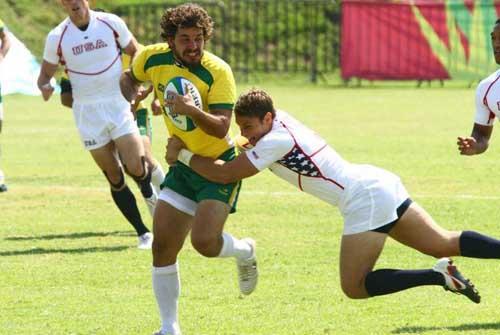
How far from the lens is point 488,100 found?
30.7 feet

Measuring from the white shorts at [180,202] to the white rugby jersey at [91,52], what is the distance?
404 cm

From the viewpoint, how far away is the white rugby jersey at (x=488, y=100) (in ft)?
30.5

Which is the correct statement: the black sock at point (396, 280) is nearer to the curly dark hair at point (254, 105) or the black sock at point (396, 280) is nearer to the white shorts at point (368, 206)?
the white shorts at point (368, 206)

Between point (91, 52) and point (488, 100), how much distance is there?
4439 mm

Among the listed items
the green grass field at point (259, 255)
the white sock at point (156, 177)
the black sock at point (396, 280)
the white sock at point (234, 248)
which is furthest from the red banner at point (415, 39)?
the black sock at point (396, 280)

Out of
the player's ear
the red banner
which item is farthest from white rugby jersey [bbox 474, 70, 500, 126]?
the red banner

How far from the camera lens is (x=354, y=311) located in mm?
9117

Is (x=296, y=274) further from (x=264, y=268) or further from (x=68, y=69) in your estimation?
(x=68, y=69)

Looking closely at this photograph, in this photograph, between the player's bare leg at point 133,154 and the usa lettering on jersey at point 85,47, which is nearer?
the player's bare leg at point 133,154

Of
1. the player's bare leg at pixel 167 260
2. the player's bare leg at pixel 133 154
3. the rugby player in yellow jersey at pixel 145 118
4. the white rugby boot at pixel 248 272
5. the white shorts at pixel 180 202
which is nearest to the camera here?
the player's bare leg at pixel 167 260

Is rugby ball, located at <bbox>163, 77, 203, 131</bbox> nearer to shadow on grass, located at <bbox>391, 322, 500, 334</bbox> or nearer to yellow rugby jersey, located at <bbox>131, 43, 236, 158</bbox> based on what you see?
yellow rugby jersey, located at <bbox>131, 43, 236, 158</bbox>

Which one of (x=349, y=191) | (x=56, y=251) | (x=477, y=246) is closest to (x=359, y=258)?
(x=349, y=191)

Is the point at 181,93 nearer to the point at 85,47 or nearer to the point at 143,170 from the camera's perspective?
the point at 143,170

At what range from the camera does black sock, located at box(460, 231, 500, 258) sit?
844cm
